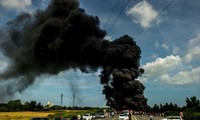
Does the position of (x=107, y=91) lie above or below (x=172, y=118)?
above

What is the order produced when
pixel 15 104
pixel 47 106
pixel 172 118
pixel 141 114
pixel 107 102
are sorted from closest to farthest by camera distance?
pixel 172 118
pixel 107 102
pixel 141 114
pixel 47 106
pixel 15 104

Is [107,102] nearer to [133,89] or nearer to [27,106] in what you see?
[133,89]

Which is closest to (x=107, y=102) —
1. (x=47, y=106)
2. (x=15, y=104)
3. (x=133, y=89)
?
(x=133, y=89)

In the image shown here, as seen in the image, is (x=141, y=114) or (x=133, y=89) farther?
(x=141, y=114)

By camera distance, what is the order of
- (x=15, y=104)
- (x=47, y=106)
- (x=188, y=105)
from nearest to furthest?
(x=188, y=105) < (x=47, y=106) < (x=15, y=104)

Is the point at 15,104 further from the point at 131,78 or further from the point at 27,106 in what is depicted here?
the point at 131,78

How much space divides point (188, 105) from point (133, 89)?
9781cm

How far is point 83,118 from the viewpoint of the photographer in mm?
75375

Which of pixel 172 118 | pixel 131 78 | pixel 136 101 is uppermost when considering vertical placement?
pixel 131 78

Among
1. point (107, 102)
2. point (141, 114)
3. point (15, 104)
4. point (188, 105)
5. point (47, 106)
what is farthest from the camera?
point (15, 104)

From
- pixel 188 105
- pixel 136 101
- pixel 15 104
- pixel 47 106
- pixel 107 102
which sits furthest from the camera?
pixel 15 104

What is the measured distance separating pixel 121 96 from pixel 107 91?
17.9ft

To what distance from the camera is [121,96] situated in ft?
232

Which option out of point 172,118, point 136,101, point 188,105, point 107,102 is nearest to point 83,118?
point 107,102
